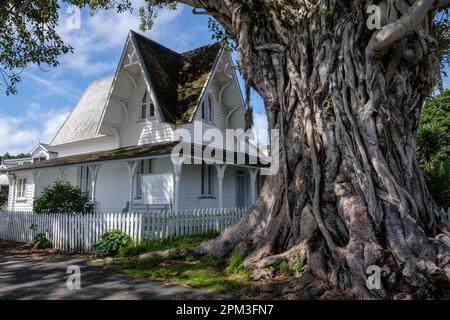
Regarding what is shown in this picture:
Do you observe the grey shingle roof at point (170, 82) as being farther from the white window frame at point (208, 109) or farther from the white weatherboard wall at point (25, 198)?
the white weatherboard wall at point (25, 198)

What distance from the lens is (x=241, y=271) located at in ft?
22.7

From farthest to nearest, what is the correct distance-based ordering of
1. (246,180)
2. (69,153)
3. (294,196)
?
(69,153), (246,180), (294,196)

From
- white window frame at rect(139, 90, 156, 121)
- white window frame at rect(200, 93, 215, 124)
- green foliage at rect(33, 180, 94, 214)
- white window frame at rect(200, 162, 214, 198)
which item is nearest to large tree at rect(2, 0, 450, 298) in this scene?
green foliage at rect(33, 180, 94, 214)

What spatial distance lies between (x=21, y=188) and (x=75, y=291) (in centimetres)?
2289

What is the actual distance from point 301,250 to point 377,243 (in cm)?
141

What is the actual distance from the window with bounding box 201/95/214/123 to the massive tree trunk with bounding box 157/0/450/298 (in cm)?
1031

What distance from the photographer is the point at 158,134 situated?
17.3m

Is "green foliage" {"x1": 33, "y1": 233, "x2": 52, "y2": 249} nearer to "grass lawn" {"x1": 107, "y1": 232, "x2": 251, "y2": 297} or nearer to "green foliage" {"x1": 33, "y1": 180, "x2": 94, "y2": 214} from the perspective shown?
"green foliage" {"x1": 33, "y1": 180, "x2": 94, "y2": 214}

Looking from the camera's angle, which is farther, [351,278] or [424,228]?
[424,228]

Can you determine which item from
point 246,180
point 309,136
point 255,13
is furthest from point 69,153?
point 309,136

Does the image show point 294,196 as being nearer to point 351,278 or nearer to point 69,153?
point 351,278

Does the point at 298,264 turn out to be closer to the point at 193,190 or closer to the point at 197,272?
the point at 197,272

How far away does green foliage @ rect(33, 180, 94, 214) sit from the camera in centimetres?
1331

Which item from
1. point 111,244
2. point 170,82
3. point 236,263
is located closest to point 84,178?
point 170,82
